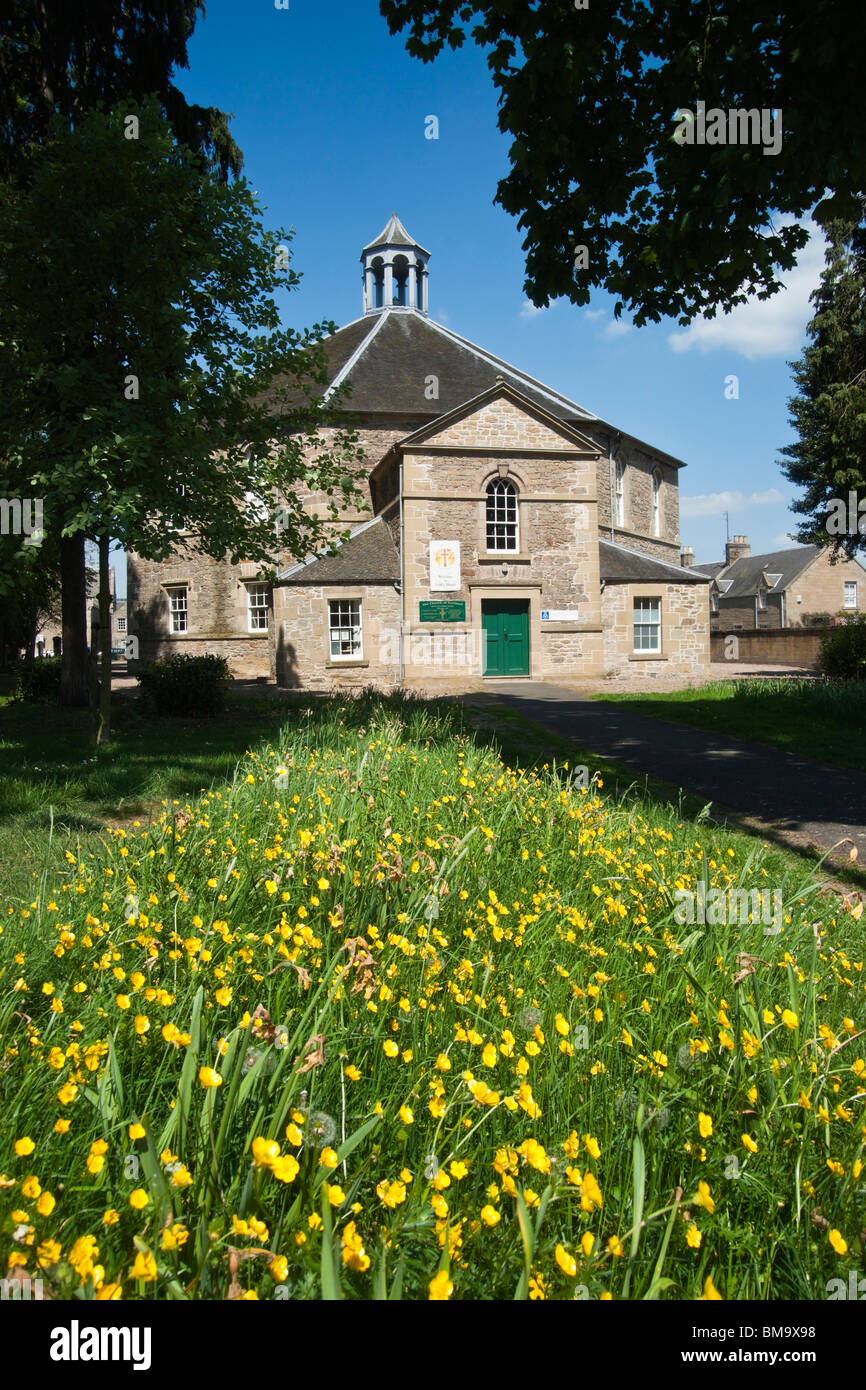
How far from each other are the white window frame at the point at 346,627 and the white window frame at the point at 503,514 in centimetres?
474

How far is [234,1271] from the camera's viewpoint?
5.23 ft

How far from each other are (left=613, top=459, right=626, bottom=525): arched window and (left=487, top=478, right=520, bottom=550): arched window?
10766 mm

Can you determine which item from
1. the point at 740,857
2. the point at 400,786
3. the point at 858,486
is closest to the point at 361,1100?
the point at 400,786

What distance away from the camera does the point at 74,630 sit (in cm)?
1684

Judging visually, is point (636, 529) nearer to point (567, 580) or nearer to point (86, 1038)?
point (567, 580)

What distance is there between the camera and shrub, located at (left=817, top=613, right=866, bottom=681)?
2248 centimetres

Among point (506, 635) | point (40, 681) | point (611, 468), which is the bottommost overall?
point (40, 681)

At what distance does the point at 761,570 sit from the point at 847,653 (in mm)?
47813

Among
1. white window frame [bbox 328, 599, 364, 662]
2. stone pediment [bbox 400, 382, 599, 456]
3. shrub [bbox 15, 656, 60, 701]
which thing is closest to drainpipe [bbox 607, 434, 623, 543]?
stone pediment [bbox 400, 382, 599, 456]

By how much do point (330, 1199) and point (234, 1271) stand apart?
27cm

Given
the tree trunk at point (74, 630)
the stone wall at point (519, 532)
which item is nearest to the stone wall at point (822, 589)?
the stone wall at point (519, 532)

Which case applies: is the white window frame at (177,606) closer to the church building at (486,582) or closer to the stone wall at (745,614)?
the church building at (486,582)

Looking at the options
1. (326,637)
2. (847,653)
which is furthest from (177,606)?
(847,653)

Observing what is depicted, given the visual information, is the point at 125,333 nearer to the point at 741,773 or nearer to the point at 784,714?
the point at 741,773
